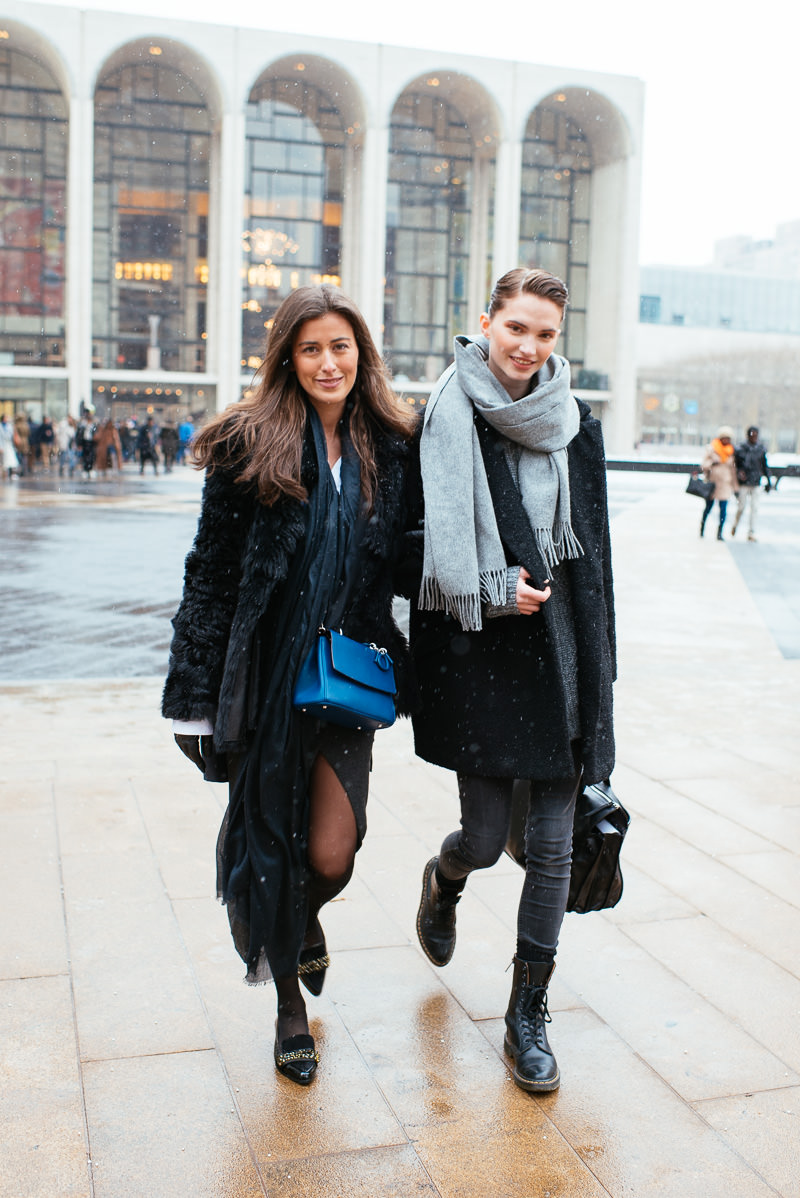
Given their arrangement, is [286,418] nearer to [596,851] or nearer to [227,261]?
[596,851]

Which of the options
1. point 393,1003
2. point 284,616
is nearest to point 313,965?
point 393,1003

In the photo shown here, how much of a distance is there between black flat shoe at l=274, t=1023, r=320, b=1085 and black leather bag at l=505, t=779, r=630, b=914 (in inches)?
28.0

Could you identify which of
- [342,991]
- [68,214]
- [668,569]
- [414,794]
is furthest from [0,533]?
[68,214]

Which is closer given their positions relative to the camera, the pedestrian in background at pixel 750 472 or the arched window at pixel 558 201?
the pedestrian in background at pixel 750 472

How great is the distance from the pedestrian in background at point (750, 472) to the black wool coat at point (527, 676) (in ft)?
48.7

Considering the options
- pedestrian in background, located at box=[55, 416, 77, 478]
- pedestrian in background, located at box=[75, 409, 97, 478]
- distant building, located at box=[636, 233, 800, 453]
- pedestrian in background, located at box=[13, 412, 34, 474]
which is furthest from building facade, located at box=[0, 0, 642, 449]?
distant building, located at box=[636, 233, 800, 453]

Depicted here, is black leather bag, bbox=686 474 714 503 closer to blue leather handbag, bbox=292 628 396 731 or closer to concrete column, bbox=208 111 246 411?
blue leather handbag, bbox=292 628 396 731

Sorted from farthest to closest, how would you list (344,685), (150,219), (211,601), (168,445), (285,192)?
1. (285,192)
2. (150,219)
3. (168,445)
4. (211,601)
5. (344,685)

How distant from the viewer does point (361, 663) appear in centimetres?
266

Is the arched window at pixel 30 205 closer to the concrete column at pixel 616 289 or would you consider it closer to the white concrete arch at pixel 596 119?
the white concrete arch at pixel 596 119

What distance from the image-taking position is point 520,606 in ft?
8.83

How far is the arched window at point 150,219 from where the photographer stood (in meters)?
50.9

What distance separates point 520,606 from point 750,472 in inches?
614

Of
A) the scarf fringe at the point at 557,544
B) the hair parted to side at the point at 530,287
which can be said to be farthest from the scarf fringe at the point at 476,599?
the hair parted to side at the point at 530,287
